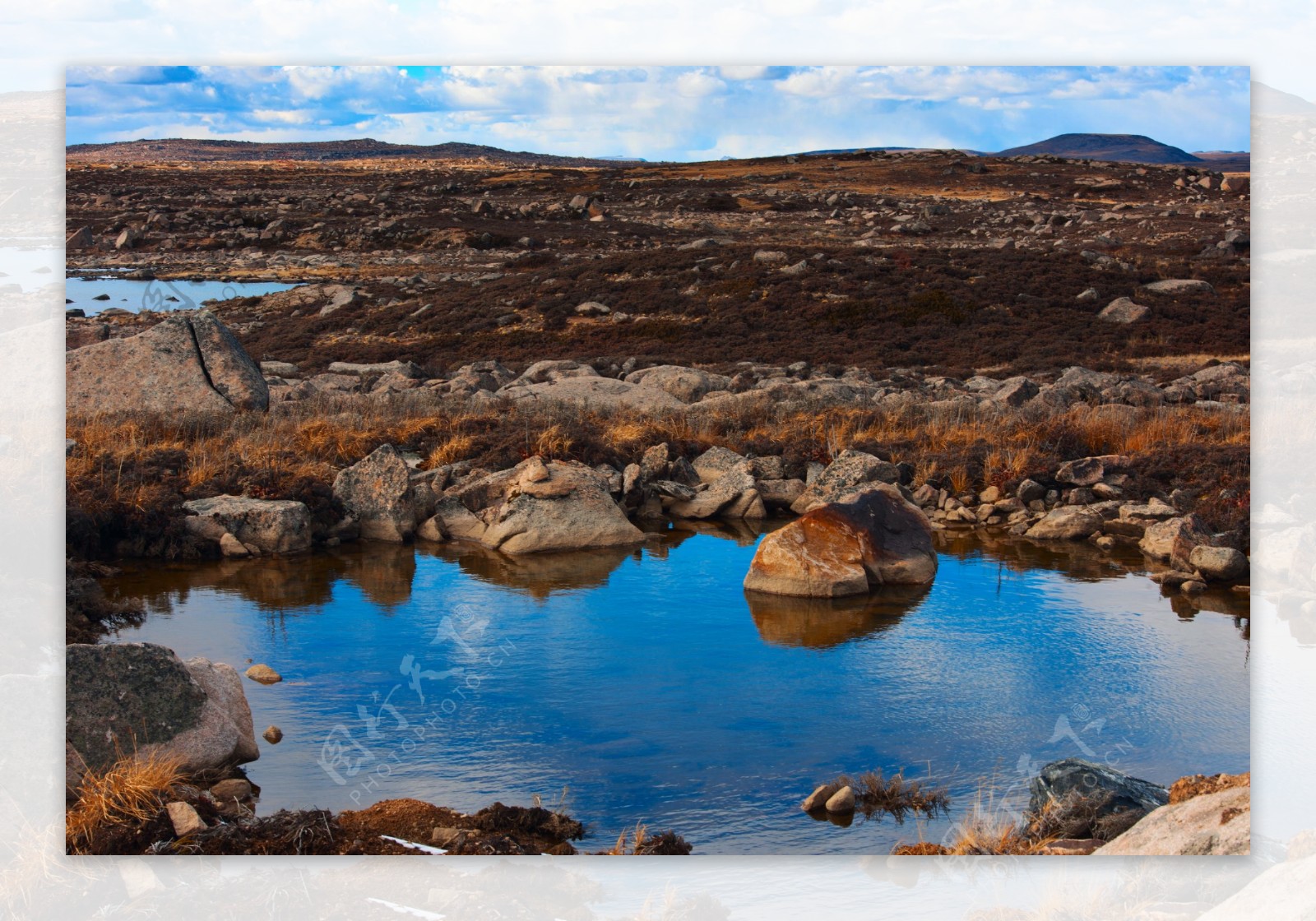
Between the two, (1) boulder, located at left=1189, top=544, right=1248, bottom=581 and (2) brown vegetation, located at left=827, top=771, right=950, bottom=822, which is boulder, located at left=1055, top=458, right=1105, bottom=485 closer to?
(1) boulder, located at left=1189, top=544, right=1248, bottom=581

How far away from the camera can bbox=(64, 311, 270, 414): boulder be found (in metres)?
15.5

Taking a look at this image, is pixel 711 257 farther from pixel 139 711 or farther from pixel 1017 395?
pixel 139 711

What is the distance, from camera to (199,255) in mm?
47062

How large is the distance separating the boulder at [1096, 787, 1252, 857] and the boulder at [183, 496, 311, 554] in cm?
793

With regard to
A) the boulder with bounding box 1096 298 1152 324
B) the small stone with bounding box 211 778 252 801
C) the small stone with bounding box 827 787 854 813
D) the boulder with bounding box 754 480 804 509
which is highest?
the boulder with bounding box 1096 298 1152 324

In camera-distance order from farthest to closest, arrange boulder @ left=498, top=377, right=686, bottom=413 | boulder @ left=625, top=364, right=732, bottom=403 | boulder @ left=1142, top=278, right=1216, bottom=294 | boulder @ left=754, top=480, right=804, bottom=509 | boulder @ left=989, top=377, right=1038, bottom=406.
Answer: boulder @ left=1142, top=278, right=1216, bottom=294
boulder @ left=625, top=364, right=732, bottom=403
boulder @ left=989, top=377, right=1038, bottom=406
boulder @ left=498, top=377, right=686, bottom=413
boulder @ left=754, top=480, right=804, bottom=509

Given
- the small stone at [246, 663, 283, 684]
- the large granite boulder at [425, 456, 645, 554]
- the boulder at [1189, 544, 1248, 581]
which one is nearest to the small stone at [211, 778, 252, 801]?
the small stone at [246, 663, 283, 684]

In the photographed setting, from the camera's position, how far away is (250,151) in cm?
2655

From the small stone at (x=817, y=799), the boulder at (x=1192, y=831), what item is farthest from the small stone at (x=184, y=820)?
the boulder at (x=1192, y=831)

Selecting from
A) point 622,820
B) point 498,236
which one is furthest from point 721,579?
point 498,236

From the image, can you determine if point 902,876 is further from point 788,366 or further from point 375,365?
point 375,365

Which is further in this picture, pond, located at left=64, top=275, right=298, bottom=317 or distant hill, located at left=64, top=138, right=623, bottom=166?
pond, located at left=64, top=275, right=298, bottom=317

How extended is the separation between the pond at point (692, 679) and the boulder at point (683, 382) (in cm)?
805

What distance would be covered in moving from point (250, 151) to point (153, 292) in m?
13.2
